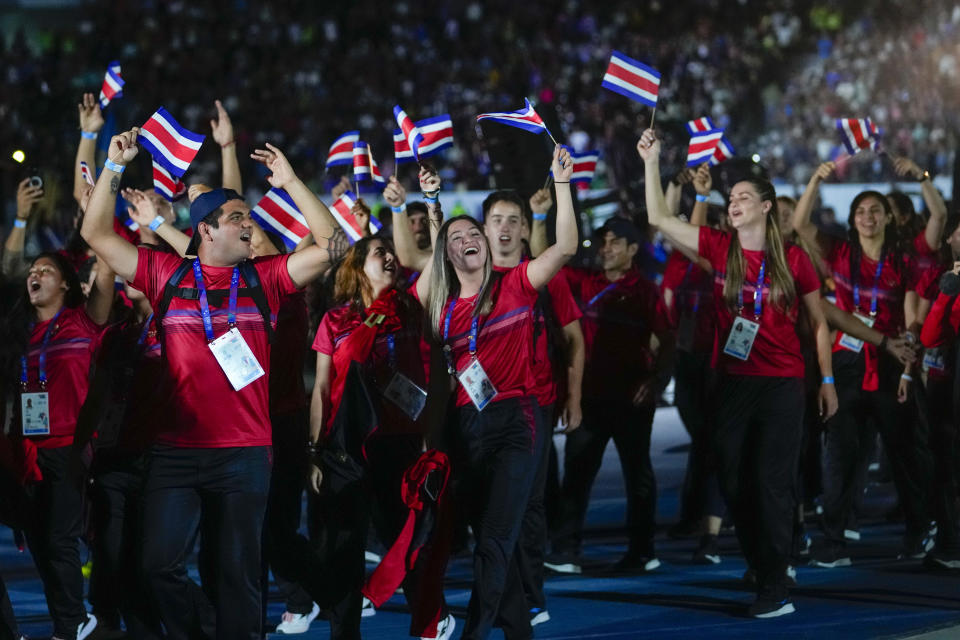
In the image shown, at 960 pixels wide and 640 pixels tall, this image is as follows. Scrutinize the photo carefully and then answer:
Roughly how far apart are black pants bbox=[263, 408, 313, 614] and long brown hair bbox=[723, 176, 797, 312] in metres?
2.16

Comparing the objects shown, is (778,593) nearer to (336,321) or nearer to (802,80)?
(336,321)

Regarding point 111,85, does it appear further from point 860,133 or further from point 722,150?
point 860,133

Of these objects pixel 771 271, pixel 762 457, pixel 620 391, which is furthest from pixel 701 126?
pixel 762 457

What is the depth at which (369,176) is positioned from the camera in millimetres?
8477

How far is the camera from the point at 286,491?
22.8 ft

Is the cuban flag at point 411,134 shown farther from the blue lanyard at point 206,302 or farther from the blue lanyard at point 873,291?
the blue lanyard at point 873,291

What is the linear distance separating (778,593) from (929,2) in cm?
2344

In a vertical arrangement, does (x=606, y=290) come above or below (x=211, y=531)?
above


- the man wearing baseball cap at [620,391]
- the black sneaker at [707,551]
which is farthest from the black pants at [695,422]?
the man wearing baseball cap at [620,391]

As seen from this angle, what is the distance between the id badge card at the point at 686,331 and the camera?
9.61 m

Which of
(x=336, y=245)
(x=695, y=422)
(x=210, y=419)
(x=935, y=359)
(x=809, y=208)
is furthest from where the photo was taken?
(x=695, y=422)

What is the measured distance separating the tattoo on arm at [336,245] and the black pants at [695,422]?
4181 millimetres

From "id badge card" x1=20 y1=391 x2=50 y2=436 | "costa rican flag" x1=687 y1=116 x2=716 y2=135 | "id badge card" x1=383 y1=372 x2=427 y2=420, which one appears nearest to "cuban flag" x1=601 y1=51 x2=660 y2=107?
"costa rican flag" x1=687 y1=116 x2=716 y2=135

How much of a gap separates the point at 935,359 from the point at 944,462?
0.59 meters
